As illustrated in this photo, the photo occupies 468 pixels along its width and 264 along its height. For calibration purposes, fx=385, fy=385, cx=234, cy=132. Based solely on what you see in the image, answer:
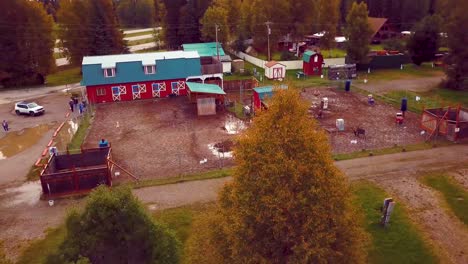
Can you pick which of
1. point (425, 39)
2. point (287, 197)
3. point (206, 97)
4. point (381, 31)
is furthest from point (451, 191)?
point (381, 31)

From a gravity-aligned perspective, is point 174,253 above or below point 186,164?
above

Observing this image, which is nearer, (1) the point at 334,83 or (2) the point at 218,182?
(2) the point at 218,182

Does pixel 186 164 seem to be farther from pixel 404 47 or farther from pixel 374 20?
pixel 374 20

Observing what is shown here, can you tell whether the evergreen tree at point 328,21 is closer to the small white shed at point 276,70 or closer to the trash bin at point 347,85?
the small white shed at point 276,70

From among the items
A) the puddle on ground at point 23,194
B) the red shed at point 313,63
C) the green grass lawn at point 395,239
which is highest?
the red shed at point 313,63

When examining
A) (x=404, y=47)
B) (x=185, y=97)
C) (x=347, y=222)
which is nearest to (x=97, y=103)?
(x=185, y=97)

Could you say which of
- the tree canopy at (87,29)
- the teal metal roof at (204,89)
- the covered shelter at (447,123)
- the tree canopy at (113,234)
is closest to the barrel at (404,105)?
the covered shelter at (447,123)
